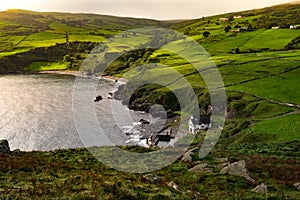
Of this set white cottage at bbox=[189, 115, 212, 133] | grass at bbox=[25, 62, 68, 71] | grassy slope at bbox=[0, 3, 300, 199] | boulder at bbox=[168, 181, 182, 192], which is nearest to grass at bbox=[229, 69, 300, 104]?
grassy slope at bbox=[0, 3, 300, 199]

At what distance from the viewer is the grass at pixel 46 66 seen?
178750mm

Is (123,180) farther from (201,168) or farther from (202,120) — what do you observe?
(202,120)

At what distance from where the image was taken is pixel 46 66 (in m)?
182

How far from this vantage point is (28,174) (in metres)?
20.3

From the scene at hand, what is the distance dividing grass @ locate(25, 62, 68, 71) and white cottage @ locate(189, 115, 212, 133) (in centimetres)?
12117

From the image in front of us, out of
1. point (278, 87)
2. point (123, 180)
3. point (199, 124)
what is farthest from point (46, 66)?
point (123, 180)

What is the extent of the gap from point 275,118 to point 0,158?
47177 mm

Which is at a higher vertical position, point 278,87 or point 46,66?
point 46,66

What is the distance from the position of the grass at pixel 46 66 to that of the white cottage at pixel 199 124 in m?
121

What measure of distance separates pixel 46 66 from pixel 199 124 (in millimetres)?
133674

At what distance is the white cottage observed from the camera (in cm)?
6669

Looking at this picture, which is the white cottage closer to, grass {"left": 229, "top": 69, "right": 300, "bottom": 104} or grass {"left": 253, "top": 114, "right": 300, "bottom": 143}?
grass {"left": 253, "top": 114, "right": 300, "bottom": 143}

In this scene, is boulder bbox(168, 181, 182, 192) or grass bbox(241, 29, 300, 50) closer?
boulder bbox(168, 181, 182, 192)

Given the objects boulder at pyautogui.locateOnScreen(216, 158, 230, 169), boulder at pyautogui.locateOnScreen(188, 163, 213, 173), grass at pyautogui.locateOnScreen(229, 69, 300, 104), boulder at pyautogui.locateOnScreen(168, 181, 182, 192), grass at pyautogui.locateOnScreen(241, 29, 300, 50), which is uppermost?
grass at pyautogui.locateOnScreen(241, 29, 300, 50)
